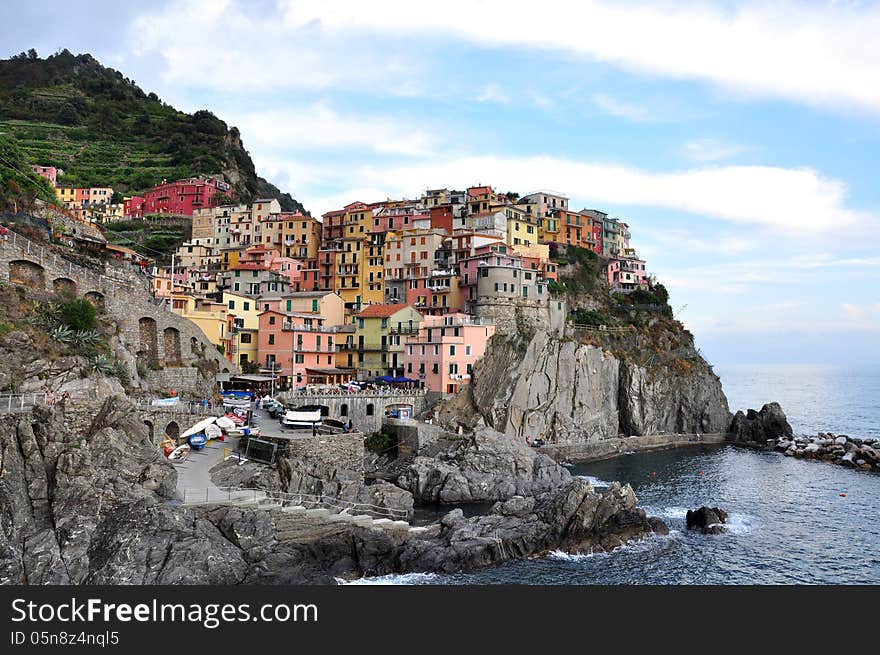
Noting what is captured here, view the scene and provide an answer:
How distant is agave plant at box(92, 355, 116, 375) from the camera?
33.2 m

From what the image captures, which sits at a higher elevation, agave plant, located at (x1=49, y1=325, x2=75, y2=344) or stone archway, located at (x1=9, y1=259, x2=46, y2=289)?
stone archway, located at (x1=9, y1=259, x2=46, y2=289)

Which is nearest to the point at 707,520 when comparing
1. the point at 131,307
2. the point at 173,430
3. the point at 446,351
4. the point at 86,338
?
the point at 446,351

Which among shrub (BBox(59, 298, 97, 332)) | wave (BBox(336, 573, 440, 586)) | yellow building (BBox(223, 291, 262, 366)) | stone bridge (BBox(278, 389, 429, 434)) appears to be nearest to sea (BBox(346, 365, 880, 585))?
wave (BBox(336, 573, 440, 586))

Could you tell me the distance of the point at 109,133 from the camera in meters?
130

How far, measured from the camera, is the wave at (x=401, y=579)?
26562 millimetres

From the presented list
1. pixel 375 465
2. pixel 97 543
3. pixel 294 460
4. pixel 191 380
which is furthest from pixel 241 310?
pixel 97 543

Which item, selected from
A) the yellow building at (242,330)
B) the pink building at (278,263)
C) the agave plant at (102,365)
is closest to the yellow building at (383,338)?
the yellow building at (242,330)

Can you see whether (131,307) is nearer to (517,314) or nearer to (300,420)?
(300,420)

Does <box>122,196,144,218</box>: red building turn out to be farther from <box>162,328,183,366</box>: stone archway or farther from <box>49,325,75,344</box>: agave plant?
<box>49,325,75,344</box>: agave plant

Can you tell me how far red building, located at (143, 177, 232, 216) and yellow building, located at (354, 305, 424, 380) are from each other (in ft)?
147

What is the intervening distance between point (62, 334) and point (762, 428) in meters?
66.7

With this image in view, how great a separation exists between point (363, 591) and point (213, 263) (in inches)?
2904

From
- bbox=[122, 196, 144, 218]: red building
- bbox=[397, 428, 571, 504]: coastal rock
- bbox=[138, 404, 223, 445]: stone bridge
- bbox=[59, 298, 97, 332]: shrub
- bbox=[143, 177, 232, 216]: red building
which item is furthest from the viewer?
bbox=[122, 196, 144, 218]: red building

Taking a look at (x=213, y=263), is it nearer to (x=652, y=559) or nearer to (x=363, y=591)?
(x=652, y=559)
